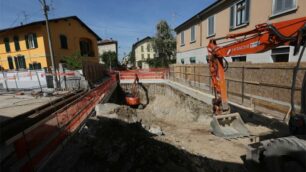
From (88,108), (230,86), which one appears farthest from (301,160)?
(88,108)

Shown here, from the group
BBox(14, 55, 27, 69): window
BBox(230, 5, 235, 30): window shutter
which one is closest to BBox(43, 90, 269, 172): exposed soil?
BBox(230, 5, 235, 30): window shutter

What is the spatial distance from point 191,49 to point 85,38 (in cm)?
1730

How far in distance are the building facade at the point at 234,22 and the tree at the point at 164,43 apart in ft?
42.0

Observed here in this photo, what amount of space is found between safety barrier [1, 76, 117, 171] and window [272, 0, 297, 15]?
1065 cm

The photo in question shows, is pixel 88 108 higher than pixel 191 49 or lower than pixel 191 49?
lower

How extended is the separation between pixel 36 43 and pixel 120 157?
19.6m

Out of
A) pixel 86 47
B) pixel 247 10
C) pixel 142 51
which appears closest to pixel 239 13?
pixel 247 10

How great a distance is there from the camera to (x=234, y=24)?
12039 mm

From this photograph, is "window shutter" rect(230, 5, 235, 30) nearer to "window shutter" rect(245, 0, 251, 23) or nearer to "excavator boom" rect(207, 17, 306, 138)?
"window shutter" rect(245, 0, 251, 23)

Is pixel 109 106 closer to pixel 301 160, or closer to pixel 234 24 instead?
pixel 301 160

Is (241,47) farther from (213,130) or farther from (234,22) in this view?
(234,22)

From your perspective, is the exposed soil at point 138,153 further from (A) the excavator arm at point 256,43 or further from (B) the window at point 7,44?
(B) the window at point 7,44

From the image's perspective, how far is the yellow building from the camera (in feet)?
59.7

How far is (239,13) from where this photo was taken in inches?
457
